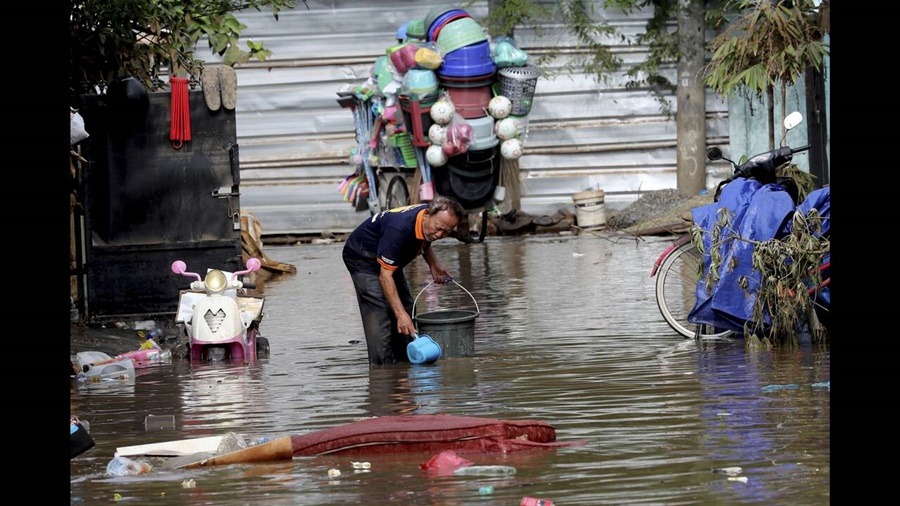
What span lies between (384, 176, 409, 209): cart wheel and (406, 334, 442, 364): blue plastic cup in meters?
9.72

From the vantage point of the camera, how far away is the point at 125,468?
6336 mm

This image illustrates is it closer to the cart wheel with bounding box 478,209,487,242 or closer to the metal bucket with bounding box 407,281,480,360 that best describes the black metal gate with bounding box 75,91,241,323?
the metal bucket with bounding box 407,281,480,360

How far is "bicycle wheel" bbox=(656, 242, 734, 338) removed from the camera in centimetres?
1013

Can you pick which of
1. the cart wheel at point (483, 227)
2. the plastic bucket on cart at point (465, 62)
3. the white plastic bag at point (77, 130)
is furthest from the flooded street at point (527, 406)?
the cart wheel at point (483, 227)

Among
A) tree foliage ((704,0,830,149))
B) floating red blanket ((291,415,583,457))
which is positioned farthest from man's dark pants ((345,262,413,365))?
tree foliage ((704,0,830,149))

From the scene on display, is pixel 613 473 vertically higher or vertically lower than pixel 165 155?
lower

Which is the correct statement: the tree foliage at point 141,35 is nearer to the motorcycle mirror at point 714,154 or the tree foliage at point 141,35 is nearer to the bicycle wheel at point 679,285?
the motorcycle mirror at point 714,154

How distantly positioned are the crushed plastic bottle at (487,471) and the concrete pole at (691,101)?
15.3m

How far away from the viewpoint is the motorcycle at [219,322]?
401 inches
